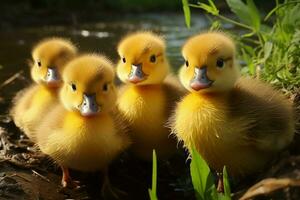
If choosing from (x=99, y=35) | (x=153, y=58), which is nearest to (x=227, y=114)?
(x=153, y=58)

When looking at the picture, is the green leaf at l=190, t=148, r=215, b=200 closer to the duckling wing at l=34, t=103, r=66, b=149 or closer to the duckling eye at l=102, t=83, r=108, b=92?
the duckling eye at l=102, t=83, r=108, b=92

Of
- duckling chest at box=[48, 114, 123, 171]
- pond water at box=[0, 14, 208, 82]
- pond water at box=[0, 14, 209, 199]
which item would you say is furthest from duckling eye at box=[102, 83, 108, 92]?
pond water at box=[0, 14, 208, 82]

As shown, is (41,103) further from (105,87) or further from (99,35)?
(99,35)

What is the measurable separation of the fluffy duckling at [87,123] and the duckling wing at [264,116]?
53 centimetres

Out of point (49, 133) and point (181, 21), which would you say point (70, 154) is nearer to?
point (49, 133)

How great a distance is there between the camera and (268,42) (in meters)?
2.86

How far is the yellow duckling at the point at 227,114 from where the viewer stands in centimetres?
205

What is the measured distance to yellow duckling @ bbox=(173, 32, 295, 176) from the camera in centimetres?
205

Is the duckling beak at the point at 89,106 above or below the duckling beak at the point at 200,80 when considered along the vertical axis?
below

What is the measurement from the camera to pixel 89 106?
7.64ft

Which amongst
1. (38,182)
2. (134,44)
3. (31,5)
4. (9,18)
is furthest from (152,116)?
(31,5)

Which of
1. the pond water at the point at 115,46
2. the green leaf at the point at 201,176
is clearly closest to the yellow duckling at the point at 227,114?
the green leaf at the point at 201,176

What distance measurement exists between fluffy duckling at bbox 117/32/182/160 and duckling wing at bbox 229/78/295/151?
44cm

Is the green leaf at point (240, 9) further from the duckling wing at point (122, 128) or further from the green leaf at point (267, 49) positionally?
the duckling wing at point (122, 128)
